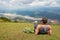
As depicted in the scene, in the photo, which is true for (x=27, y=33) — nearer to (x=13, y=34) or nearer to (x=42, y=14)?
(x=13, y=34)

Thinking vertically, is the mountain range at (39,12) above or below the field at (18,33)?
above

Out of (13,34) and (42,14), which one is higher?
(42,14)

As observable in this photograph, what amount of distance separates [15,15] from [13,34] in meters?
0.91

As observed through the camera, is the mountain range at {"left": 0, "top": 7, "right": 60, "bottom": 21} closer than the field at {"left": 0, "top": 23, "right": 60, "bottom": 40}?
No

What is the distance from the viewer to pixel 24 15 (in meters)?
7.13

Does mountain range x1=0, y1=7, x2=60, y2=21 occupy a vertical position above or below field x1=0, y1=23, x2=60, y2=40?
above

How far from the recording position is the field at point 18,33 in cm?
628

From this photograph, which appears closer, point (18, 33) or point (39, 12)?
point (18, 33)

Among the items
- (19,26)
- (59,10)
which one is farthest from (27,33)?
(59,10)

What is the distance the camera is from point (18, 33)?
6602 millimetres

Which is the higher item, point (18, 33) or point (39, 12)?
point (39, 12)

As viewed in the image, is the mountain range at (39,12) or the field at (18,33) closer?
the field at (18,33)

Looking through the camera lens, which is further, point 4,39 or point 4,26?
point 4,26

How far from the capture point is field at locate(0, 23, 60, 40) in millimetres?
6277
